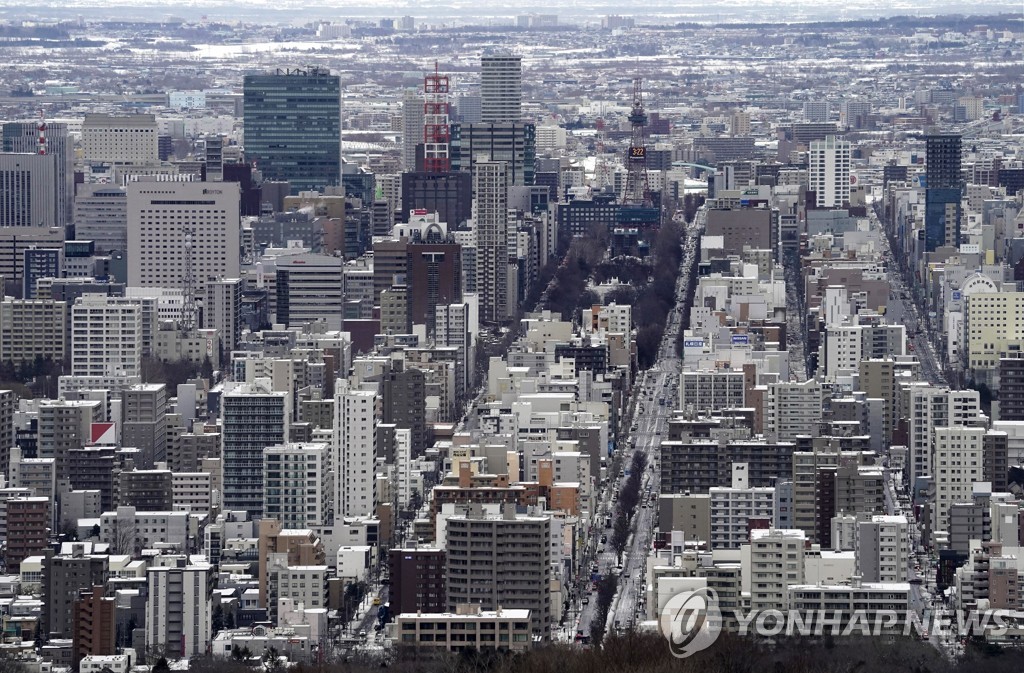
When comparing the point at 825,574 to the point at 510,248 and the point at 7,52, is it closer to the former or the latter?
the point at 510,248

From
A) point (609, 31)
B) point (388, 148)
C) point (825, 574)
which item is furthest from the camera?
point (609, 31)

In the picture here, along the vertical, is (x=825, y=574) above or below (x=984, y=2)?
below

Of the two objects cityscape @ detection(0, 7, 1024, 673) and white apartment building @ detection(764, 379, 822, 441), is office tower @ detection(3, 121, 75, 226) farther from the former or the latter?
white apartment building @ detection(764, 379, 822, 441)

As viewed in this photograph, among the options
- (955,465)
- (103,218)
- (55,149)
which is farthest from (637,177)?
(955,465)

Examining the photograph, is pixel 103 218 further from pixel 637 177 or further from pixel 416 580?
pixel 416 580

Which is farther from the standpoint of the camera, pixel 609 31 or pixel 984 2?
pixel 984 2

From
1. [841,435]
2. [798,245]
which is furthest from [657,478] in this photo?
[798,245]
